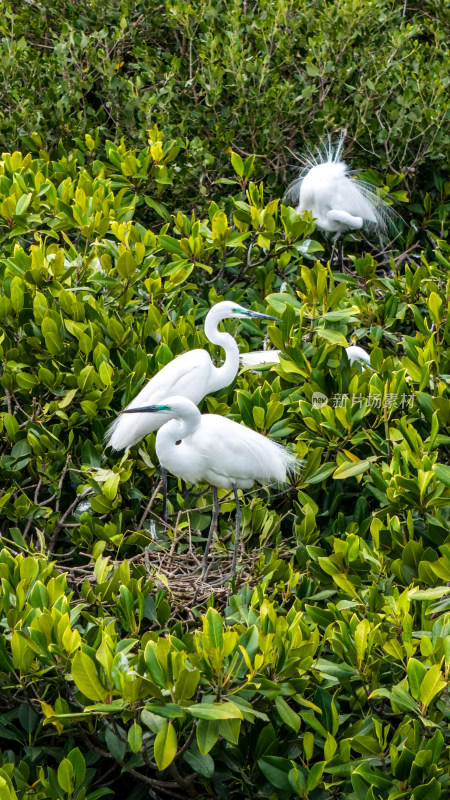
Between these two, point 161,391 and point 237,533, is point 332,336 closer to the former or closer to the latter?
point 161,391

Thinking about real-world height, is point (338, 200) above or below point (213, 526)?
above

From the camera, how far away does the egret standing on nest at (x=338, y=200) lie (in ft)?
20.1

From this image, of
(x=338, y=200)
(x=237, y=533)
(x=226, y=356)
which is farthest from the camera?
(x=338, y=200)

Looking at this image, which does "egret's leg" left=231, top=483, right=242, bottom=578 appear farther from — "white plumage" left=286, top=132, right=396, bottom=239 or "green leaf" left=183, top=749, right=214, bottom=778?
"white plumage" left=286, top=132, right=396, bottom=239

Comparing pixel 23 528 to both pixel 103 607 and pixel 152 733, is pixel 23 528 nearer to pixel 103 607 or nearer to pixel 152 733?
pixel 103 607

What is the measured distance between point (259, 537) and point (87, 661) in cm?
145

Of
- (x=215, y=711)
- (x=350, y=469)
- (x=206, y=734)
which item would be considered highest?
(x=215, y=711)

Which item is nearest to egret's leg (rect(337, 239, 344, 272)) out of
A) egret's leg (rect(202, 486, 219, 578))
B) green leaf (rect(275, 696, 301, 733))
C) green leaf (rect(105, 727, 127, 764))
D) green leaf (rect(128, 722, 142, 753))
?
egret's leg (rect(202, 486, 219, 578))

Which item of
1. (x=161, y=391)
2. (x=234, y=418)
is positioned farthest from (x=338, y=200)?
(x=161, y=391)

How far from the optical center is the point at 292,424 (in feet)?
12.4

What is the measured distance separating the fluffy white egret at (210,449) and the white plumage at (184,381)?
131 mm

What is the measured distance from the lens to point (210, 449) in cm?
335

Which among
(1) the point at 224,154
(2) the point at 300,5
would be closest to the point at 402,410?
(1) the point at 224,154

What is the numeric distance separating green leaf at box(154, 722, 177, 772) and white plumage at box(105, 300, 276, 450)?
1.35 metres
